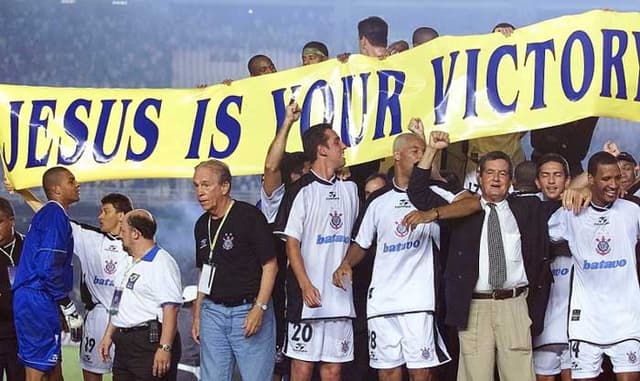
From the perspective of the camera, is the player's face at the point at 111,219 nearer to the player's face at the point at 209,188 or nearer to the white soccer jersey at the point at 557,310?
the player's face at the point at 209,188

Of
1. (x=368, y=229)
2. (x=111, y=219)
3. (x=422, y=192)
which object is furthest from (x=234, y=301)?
(x=111, y=219)

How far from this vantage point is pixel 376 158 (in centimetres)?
981

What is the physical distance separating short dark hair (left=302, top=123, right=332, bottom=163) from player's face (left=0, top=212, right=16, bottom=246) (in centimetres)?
182

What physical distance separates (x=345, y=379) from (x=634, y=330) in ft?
5.37

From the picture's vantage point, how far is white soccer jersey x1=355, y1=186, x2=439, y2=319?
355 inches

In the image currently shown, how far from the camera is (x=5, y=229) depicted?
984 cm

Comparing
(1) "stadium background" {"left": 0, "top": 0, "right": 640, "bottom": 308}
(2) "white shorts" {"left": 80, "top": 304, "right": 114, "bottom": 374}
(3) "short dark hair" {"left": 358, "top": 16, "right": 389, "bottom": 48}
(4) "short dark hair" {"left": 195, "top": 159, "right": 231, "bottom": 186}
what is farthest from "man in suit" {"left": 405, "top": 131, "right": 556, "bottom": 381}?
(1) "stadium background" {"left": 0, "top": 0, "right": 640, "bottom": 308}

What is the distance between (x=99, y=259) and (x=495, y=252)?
2.41 metres

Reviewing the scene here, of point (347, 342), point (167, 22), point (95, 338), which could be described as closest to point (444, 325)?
point (347, 342)

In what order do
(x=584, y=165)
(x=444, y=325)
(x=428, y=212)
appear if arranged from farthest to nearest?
1. (x=584, y=165)
2. (x=444, y=325)
3. (x=428, y=212)

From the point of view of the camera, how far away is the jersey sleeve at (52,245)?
9.33 meters

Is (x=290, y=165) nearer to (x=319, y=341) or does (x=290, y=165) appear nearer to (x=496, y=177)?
(x=319, y=341)

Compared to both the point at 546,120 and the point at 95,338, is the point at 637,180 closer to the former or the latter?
the point at 546,120

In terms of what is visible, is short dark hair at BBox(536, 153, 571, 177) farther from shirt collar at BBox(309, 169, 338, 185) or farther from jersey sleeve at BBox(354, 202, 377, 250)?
shirt collar at BBox(309, 169, 338, 185)
